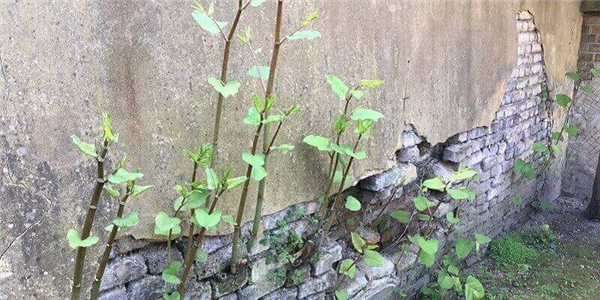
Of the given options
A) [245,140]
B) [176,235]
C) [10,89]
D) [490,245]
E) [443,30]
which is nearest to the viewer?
[10,89]

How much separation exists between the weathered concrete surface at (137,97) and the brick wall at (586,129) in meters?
3.40

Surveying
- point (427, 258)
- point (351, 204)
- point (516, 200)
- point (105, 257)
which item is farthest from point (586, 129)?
point (105, 257)

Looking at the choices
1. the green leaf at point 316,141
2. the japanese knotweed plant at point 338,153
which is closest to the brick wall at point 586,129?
the japanese knotweed plant at point 338,153

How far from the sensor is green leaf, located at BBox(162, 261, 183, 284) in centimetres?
179

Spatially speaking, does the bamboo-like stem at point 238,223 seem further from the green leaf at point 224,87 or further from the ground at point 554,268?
the ground at point 554,268

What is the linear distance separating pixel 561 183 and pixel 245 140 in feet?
15.8

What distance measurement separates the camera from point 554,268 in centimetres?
419

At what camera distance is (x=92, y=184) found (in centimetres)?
168

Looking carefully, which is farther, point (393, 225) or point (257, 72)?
point (393, 225)

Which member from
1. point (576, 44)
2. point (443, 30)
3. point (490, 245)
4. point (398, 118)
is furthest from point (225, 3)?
point (576, 44)

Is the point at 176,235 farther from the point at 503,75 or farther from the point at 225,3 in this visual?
the point at 503,75

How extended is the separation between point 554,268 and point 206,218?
11.5 ft

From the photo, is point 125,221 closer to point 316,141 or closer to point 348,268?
point 316,141

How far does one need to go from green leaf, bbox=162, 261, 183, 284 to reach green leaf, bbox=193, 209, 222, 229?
0.78 feet
